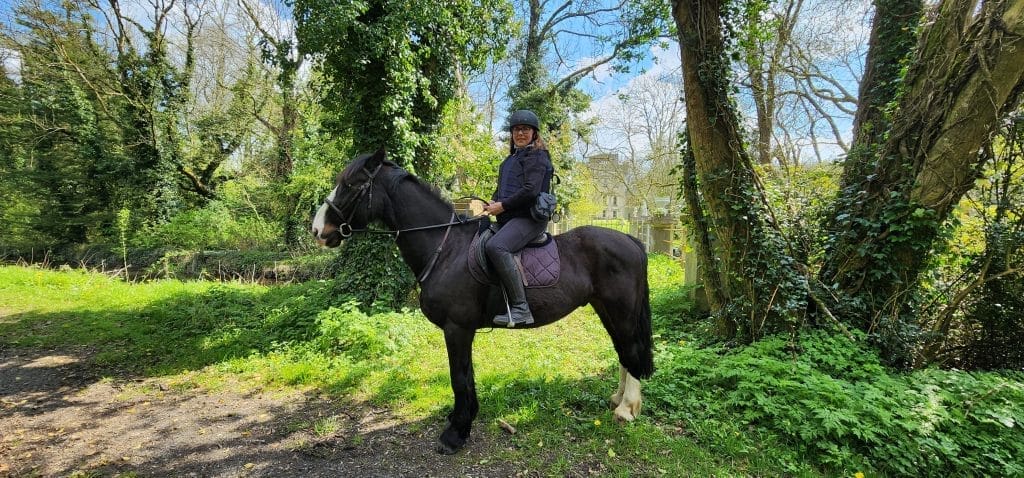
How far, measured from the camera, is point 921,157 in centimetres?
399

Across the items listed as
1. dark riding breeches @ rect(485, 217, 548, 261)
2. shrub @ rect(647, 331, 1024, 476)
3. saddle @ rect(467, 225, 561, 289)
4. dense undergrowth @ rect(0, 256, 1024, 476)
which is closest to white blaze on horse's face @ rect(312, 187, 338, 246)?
saddle @ rect(467, 225, 561, 289)

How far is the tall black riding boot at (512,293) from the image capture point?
3.04 m

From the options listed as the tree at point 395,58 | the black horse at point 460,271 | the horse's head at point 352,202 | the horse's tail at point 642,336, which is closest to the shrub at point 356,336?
the black horse at point 460,271

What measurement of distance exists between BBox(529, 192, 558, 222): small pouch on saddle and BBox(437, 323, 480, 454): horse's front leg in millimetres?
1083

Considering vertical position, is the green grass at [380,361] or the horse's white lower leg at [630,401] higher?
the horse's white lower leg at [630,401]

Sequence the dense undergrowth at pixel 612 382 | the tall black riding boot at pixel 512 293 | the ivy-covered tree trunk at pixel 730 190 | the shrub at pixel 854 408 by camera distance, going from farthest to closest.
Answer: the ivy-covered tree trunk at pixel 730 190 → the tall black riding boot at pixel 512 293 → the dense undergrowth at pixel 612 382 → the shrub at pixel 854 408

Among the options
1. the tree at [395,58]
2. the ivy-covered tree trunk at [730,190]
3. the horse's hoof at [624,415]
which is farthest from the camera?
the tree at [395,58]

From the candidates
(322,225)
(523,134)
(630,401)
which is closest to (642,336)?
(630,401)

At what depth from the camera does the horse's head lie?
3076mm

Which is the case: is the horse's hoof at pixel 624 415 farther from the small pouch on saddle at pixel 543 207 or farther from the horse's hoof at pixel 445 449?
the small pouch on saddle at pixel 543 207

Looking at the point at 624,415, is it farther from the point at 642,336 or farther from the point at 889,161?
the point at 889,161

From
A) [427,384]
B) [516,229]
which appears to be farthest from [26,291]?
[516,229]

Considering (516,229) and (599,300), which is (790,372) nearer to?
(599,300)

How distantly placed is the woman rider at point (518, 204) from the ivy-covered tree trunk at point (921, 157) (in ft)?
11.7
